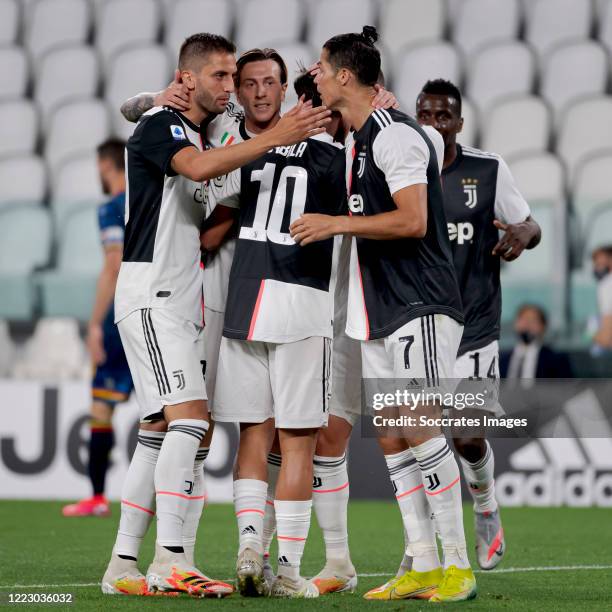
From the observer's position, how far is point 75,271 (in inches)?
478

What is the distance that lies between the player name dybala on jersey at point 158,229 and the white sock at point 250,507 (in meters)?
0.68

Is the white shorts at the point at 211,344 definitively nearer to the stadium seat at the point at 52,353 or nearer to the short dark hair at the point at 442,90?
the short dark hair at the point at 442,90

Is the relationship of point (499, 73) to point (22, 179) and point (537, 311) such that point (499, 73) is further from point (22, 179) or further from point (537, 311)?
point (22, 179)

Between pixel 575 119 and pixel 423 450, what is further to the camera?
pixel 575 119

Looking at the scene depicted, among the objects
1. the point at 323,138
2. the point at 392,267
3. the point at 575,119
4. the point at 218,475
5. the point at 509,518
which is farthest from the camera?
the point at 575,119

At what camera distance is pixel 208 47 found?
4680 millimetres

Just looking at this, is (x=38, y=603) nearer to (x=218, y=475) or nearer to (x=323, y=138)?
(x=323, y=138)

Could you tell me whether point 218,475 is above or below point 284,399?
below

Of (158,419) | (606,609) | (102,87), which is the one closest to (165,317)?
(158,419)

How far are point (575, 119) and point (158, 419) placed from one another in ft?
30.3

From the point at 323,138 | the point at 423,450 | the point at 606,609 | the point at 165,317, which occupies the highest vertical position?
the point at 323,138

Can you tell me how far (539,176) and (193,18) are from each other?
196 inches

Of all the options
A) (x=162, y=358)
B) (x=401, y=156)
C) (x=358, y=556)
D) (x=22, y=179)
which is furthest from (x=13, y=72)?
(x=401, y=156)

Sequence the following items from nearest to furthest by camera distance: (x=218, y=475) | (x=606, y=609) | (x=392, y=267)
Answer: (x=606, y=609)
(x=392, y=267)
(x=218, y=475)
